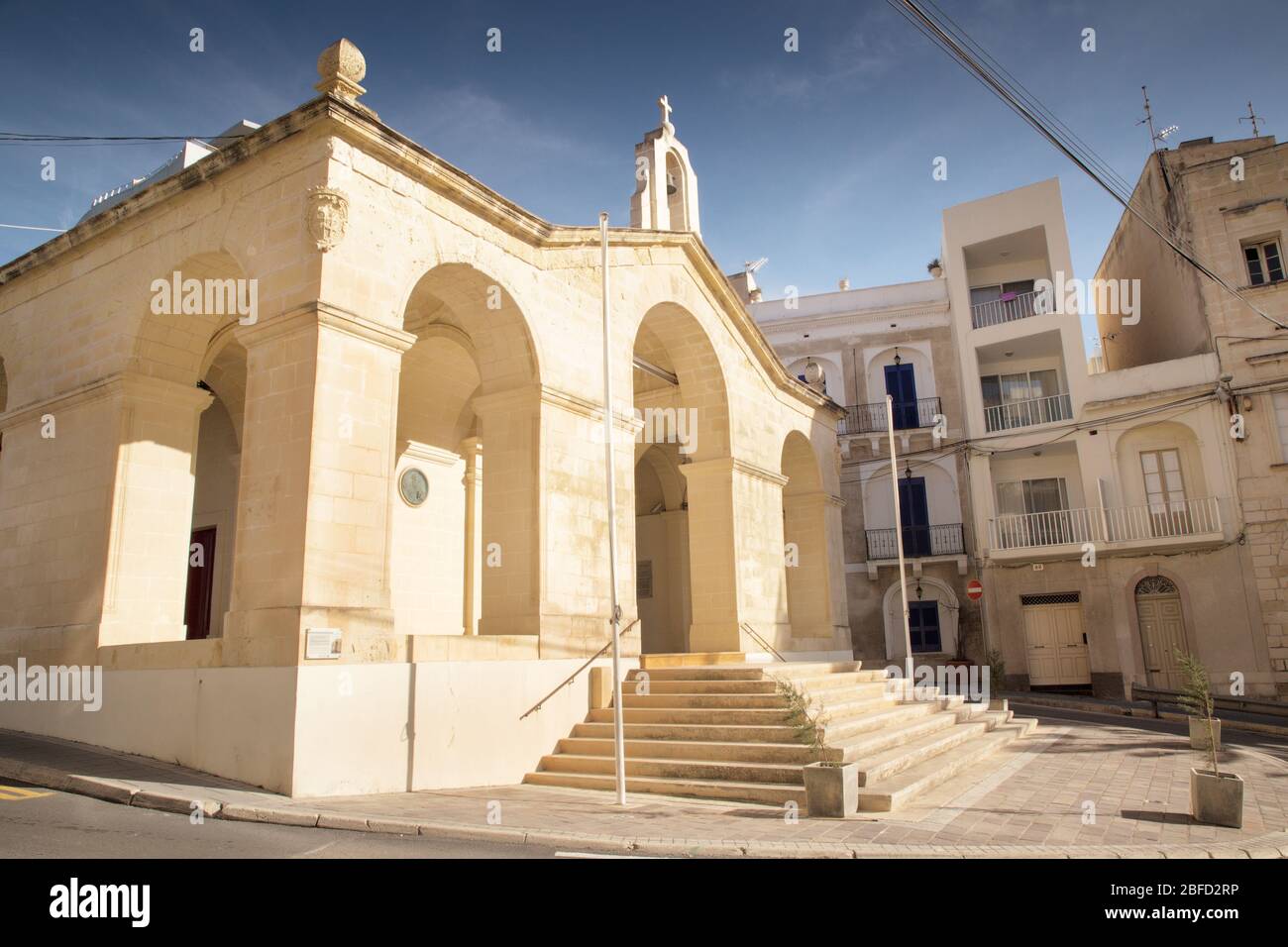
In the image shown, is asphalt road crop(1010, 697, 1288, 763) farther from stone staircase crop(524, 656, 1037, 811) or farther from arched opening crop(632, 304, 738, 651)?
arched opening crop(632, 304, 738, 651)

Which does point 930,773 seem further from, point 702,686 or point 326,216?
point 326,216

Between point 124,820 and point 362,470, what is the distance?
3628mm

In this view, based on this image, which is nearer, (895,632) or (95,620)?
(95,620)

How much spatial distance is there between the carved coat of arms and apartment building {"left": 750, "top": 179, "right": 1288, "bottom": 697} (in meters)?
13.6

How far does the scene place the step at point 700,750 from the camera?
30.3ft

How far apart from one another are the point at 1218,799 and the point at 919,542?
18.1 m

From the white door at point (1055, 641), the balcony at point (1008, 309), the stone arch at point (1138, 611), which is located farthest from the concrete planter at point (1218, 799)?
the balcony at point (1008, 309)

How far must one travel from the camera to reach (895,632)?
82.5ft

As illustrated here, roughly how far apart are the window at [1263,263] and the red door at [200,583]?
78.2 ft

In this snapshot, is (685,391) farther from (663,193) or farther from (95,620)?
(95,620)

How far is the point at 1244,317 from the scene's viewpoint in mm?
20906

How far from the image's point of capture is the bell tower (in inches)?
625

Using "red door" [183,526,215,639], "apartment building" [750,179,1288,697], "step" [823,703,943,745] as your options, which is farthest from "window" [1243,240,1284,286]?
"red door" [183,526,215,639]

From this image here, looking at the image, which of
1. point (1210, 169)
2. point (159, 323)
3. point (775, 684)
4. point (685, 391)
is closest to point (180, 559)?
point (159, 323)
